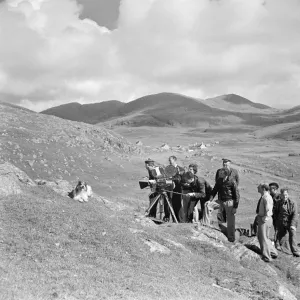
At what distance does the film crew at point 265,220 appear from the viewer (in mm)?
13391

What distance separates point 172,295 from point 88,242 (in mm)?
3829

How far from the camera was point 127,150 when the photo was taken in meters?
61.8

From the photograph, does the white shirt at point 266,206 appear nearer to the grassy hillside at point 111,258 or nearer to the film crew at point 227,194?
the film crew at point 227,194

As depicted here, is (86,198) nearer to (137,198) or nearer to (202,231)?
(202,231)

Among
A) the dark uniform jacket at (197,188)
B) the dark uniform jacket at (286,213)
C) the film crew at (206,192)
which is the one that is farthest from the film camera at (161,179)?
the dark uniform jacket at (286,213)

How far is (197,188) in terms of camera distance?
15656mm

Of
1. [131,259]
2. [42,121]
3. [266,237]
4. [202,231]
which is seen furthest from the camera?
[42,121]

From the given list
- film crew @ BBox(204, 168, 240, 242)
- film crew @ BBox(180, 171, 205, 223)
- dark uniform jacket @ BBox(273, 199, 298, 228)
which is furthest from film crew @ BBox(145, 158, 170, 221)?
dark uniform jacket @ BBox(273, 199, 298, 228)

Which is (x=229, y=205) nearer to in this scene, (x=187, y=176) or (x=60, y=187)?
(x=187, y=176)

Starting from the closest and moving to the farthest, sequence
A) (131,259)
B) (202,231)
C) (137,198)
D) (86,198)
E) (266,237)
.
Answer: (131,259), (266,237), (202,231), (86,198), (137,198)

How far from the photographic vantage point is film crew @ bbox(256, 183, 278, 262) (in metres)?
13.4

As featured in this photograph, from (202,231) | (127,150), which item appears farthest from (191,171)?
(127,150)

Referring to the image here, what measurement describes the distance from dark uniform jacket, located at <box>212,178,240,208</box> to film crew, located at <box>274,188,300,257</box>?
200cm

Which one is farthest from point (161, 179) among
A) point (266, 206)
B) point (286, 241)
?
point (286, 241)
